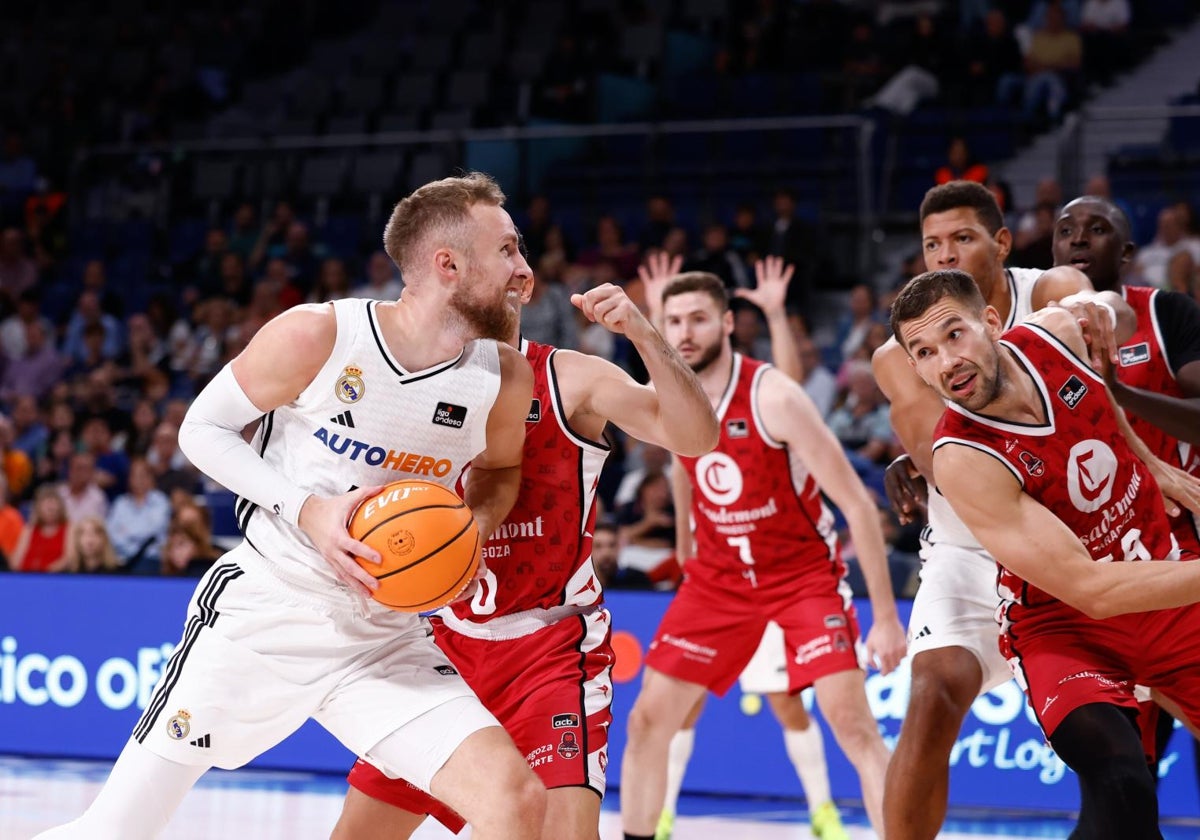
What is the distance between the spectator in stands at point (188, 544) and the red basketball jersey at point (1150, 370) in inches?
254

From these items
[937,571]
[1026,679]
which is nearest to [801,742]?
[937,571]

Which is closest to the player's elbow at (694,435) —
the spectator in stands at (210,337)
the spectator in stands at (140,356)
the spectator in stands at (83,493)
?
the spectator in stands at (83,493)

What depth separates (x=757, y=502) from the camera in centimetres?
646

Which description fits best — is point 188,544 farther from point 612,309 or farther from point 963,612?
point 612,309

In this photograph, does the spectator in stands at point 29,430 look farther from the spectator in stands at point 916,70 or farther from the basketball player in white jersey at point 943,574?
the basketball player in white jersey at point 943,574

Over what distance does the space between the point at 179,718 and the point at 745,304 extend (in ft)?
27.7

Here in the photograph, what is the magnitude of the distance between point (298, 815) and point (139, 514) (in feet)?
15.4

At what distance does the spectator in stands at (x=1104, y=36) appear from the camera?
14.4 m

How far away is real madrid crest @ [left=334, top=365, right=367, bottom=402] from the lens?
3984mm

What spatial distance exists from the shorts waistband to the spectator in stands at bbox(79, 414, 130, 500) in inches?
345

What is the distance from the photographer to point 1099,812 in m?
4.03

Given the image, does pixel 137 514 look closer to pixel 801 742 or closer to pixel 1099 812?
pixel 801 742

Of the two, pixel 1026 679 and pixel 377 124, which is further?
pixel 377 124

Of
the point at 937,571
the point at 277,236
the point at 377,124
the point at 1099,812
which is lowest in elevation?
the point at 1099,812
